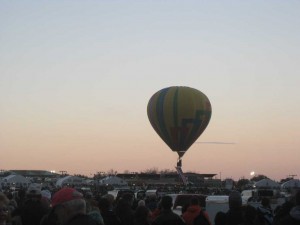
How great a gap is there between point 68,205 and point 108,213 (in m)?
3.87

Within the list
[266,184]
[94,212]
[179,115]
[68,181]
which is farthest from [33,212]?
[266,184]

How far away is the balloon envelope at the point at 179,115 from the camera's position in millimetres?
41469

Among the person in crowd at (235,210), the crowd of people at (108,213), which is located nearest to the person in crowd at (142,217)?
the crowd of people at (108,213)

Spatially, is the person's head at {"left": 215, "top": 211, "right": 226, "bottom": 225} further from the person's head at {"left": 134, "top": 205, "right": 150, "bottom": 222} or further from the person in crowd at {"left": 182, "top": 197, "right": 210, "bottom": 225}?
the person's head at {"left": 134, "top": 205, "right": 150, "bottom": 222}

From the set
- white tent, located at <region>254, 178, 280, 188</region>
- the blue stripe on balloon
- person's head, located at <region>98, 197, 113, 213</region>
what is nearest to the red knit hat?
person's head, located at <region>98, 197, 113, 213</region>

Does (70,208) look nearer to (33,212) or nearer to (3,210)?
(3,210)

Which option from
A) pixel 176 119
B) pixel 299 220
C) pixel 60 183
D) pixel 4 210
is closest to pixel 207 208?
pixel 299 220

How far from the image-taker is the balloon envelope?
41469 millimetres

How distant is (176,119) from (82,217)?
3729 cm

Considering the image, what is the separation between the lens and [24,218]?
755 cm

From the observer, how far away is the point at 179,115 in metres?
41.3

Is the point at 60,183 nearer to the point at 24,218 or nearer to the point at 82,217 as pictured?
the point at 24,218

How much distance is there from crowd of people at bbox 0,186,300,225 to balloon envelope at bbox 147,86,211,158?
3104 cm

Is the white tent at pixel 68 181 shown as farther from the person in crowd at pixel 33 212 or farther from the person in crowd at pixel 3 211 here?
the person in crowd at pixel 3 211
